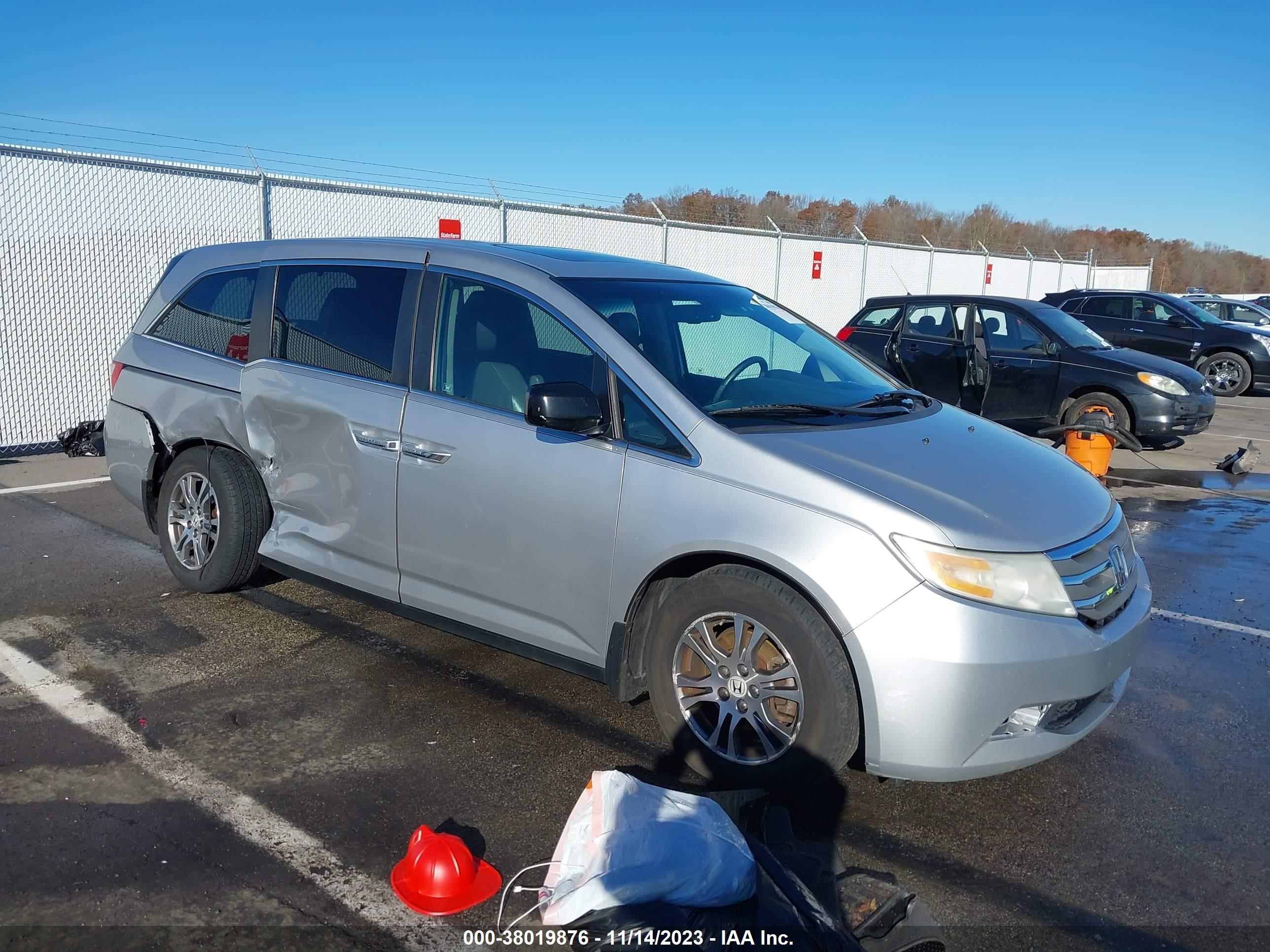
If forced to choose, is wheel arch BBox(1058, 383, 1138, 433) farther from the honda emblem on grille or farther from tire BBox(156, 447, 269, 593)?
tire BBox(156, 447, 269, 593)

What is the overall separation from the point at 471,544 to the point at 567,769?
→ 0.94 meters

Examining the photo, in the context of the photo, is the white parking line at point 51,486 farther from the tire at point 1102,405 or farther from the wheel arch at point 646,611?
the tire at point 1102,405

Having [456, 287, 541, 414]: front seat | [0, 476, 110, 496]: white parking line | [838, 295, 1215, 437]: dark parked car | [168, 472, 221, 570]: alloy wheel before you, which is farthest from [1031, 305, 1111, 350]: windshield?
[0, 476, 110, 496]: white parking line

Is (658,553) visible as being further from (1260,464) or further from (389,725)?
(1260,464)

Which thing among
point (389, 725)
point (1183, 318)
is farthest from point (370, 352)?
point (1183, 318)

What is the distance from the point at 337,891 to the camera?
2809 mm

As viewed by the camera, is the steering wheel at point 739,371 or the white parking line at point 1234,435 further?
the white parking line at point 1234,435

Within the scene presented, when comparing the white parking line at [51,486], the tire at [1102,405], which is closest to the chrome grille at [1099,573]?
the white parking line at [51,486]

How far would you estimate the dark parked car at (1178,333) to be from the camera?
55.0 feet

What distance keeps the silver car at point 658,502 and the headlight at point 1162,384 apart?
7.14 m

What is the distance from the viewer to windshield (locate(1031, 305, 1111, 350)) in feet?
35.8

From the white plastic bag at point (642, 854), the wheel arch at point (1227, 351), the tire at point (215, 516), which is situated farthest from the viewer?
the wheel arch at point (1227, 351)

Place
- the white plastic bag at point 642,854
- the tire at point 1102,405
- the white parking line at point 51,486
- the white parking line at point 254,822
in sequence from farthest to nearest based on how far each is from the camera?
the tire at point 1102,405 < the white parking line at point 51,486 < the white parking line at point 254,822 < the white plastic bag at point 642,854

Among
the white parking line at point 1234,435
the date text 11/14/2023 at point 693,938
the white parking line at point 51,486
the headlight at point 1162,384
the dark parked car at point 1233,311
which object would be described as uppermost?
the dark parked car at point 1233,311
